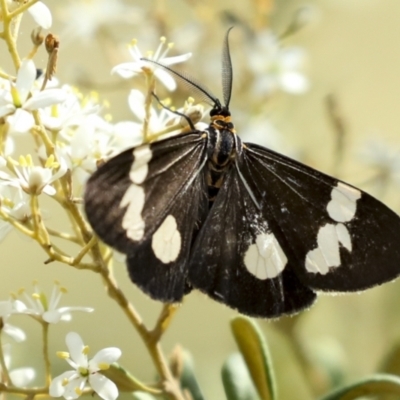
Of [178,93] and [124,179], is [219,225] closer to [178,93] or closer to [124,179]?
[124,179]

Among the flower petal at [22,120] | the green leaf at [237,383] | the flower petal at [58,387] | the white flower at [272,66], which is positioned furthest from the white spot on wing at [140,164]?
the white flower at [272,66]

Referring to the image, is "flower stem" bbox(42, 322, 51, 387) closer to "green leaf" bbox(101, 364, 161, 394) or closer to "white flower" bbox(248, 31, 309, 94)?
"green leaf" bbox(101, 364, 161, 394)

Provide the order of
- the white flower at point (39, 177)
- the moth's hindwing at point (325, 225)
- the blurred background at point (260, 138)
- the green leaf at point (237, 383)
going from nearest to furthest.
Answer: the white flower at point (39, 177), the moth's hindwing at point (325, 225), the green leaf at point (237, 383), the blurred background at point (260, 138)

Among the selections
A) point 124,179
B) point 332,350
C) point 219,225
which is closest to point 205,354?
point 332,350

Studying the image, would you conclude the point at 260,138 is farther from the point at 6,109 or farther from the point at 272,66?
the point at 6,109

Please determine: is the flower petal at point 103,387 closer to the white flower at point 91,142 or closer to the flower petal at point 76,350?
the flower petal at point 76,350

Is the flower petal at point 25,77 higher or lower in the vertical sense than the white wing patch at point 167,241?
higher
